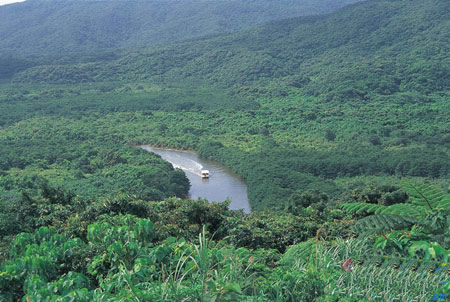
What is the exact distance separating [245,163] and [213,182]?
308 cm

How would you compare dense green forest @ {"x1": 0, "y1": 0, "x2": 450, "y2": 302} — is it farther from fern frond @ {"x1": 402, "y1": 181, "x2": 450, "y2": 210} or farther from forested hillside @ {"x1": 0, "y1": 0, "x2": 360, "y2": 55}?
forested hillside @ {"x1": 0, "y1": 0, "x2": 360, "y2": 55}

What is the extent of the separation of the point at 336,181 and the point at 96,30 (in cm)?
13033

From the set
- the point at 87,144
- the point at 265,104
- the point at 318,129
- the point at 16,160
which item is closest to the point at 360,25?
the point at 265,104

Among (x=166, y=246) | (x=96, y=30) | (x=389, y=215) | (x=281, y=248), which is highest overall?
(x=166, y=246)

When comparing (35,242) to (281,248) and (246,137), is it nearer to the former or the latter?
(281,248)

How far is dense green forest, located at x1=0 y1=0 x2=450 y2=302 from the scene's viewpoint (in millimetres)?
5781

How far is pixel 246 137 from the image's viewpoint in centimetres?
4753

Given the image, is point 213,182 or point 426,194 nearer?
point 426,194

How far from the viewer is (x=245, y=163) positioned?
3778 centimetres

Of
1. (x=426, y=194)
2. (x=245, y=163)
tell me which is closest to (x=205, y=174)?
(x=245, y=163)

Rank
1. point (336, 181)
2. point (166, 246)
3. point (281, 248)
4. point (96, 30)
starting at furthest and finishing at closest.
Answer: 1. point (96, 30)
2. point (336, 181)
3. point (281, 248)
4. point (166, 246)

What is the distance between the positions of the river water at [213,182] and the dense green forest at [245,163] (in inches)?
32.7

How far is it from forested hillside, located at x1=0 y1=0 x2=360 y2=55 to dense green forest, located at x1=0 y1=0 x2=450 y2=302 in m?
3.17

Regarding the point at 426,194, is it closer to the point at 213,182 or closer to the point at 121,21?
the point at 213,182
